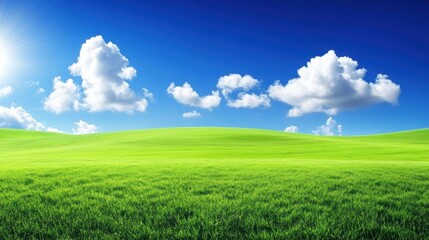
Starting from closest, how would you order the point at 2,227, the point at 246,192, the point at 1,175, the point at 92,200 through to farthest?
1. the point at 2,227
2. the point at 92,200
3. the point at 246,192
4. the point at 1,175

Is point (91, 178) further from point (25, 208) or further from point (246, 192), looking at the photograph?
point (246, 192)

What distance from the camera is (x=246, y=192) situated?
30.4 feet

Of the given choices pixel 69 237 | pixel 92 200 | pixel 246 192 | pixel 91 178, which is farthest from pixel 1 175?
pixel 246 192

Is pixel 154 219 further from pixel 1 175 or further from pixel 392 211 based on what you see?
pixel 1 175

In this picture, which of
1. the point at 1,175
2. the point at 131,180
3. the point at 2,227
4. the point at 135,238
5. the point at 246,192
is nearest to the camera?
the point at 135,238

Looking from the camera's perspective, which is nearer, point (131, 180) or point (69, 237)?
point (69, 237)

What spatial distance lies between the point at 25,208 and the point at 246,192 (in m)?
5.52

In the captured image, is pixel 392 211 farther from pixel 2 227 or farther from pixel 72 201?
pixel 2 227

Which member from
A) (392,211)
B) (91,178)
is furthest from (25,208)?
(392,211)

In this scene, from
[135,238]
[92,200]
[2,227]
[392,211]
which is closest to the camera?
[135,238]

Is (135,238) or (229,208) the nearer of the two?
(135,238)

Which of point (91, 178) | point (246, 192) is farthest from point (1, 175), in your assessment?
point (246, 192)

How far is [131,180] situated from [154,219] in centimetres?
397

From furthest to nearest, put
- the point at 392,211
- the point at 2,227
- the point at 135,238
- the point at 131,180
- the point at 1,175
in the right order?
the point at 1,175, the point at 131,180, the point at 392,211, the point at 2,227, the point at 135,238
